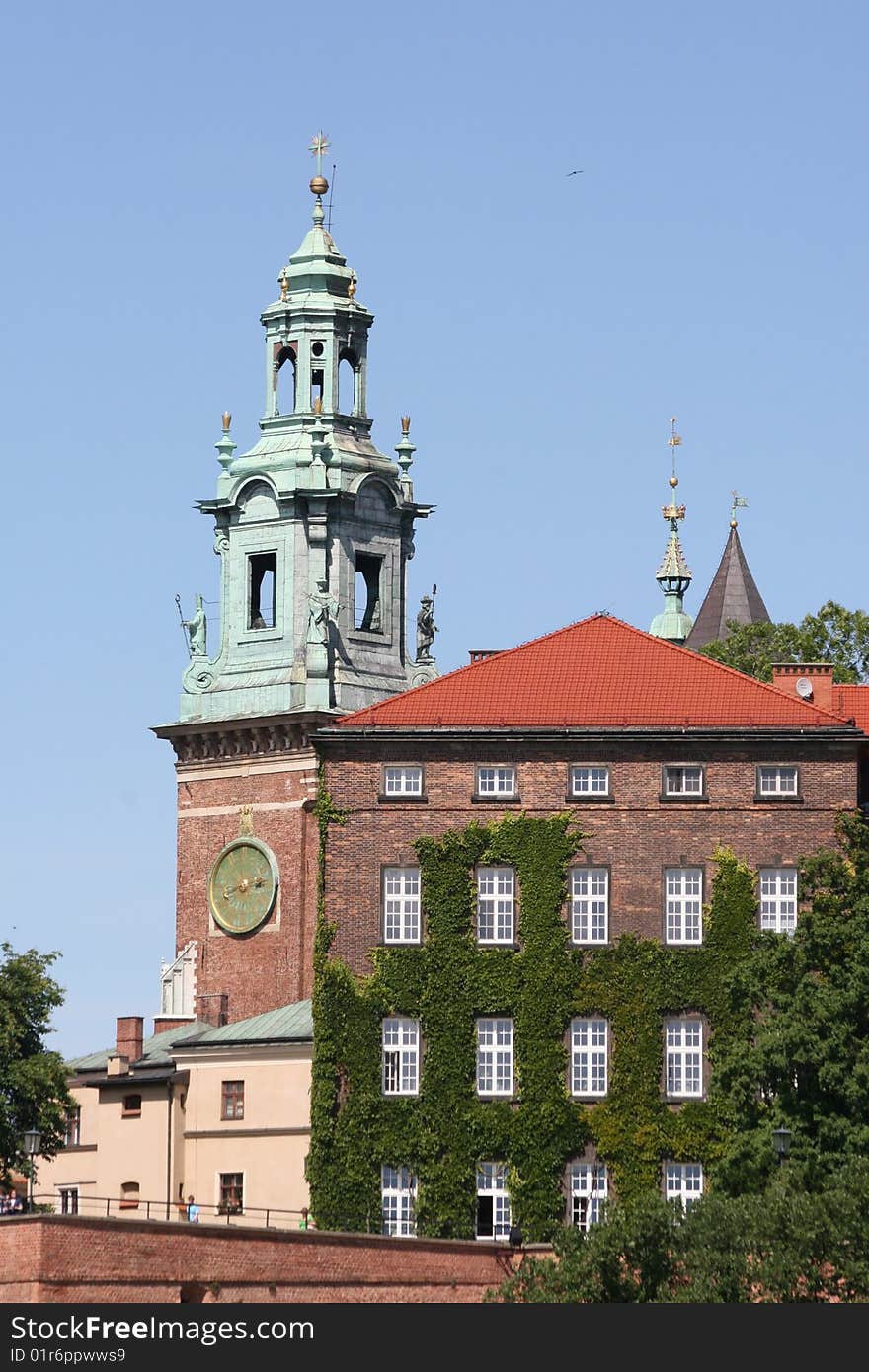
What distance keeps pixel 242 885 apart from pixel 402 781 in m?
22.9

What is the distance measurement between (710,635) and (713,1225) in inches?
3113

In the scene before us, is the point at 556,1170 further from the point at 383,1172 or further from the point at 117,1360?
the point at 117,1360

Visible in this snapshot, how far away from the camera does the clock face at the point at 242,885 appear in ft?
424

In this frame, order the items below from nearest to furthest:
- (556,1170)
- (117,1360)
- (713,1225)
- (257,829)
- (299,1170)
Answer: (117,1360) → (713,1225) → (556,1170) → (299,1170) → (257,829)

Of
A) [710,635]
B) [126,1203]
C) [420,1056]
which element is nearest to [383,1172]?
[420,1056]

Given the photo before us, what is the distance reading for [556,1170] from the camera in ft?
342

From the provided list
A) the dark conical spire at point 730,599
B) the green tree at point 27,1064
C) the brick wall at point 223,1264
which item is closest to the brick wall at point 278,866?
the green tree at point 27,1064

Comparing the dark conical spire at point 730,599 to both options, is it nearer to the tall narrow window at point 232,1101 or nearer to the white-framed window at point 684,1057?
the tall narrow window at point 232,1101

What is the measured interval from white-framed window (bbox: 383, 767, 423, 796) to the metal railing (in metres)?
10.5

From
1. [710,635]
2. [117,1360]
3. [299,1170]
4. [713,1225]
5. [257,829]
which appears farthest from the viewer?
[710,635]

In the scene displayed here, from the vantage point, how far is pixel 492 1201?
10412cm

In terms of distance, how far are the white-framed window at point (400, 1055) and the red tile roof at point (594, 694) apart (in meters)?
7.56

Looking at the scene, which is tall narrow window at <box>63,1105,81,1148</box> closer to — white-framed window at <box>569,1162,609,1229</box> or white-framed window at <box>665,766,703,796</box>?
white-framed window at <box>569,1162,609,1229</box>

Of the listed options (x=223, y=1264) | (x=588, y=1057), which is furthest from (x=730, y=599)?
(x=223, y=1264)
